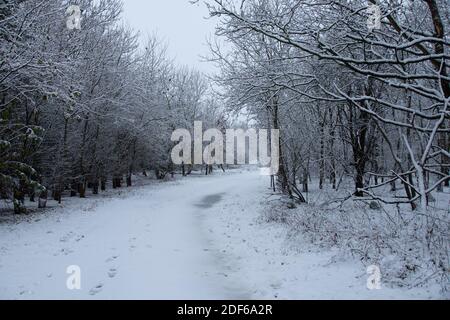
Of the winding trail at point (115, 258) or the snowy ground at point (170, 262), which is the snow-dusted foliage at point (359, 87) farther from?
the winding trail at point (115, 258)

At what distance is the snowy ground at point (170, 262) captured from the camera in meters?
6.43

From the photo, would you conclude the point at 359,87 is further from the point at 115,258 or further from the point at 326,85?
the point at 115,258

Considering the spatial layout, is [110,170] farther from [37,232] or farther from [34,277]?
[34,277]

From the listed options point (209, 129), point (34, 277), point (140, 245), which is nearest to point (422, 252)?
point (140, 245)

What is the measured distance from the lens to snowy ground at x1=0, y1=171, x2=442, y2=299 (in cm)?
643

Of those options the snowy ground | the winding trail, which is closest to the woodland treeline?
the snowy ground

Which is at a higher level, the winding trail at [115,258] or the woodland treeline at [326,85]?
the woodland treeline at [326,85]

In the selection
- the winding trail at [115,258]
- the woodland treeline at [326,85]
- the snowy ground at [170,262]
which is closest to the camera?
the snowy ground at [170,262]

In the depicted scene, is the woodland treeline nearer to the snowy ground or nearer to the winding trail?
the snowy ground

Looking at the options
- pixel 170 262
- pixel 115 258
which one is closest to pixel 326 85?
pixel 170 262

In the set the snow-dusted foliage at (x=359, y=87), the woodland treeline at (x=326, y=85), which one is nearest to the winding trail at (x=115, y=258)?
the snow-dusted foliage at (x=359, y=87)

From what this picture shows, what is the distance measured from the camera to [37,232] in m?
12.4

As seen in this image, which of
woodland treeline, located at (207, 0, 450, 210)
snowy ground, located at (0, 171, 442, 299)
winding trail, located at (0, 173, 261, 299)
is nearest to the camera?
snowy ground, located at (0, 171, 442, 299)

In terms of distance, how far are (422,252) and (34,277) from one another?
7.66 meters
